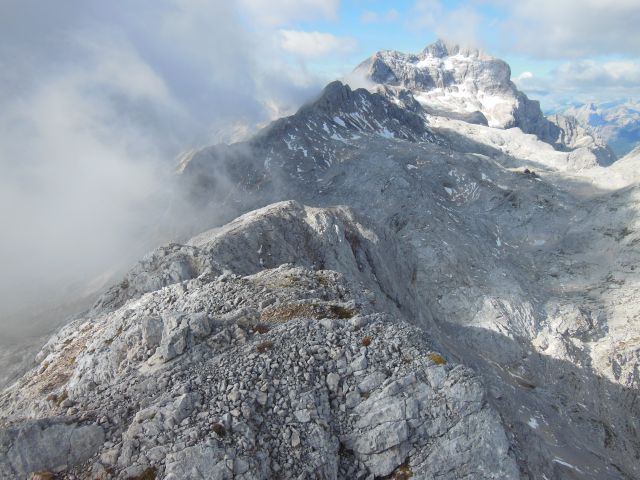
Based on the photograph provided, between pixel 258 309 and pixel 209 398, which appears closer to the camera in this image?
pixel 209 398

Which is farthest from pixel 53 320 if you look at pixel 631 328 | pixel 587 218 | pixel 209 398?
pixel 587 218

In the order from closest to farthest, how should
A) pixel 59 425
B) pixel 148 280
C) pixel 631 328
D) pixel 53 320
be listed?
pixel 59 425 < pixel 148 280 < pixel 631 328 < pixel 53 320

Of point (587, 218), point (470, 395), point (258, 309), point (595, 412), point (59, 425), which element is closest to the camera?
point (59, 425)

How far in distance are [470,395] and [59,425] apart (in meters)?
19.2

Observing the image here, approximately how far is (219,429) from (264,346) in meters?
5.40

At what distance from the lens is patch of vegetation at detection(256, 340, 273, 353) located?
2439cm

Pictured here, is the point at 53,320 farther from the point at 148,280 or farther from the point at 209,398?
the point at 209,398

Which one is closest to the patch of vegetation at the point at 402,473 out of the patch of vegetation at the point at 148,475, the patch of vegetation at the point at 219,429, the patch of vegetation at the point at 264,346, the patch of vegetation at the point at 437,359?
the patch of vegetation at the point at 437,359

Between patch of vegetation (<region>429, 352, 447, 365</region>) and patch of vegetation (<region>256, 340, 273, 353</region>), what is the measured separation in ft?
27.8

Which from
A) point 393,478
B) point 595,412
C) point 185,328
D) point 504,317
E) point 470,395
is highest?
point 185,328

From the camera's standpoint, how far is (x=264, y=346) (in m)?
24.5

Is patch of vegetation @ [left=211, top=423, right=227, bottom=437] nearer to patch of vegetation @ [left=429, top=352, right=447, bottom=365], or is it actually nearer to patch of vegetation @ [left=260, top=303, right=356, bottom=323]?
patch of vegetation @ [left=260, top=303, right=356, bottom=323]

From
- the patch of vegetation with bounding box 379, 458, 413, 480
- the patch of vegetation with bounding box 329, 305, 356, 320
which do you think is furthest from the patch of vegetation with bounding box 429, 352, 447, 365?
the patch of vegetation with bounding box 329, 305, 356, 320

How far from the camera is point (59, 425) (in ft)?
68.5
